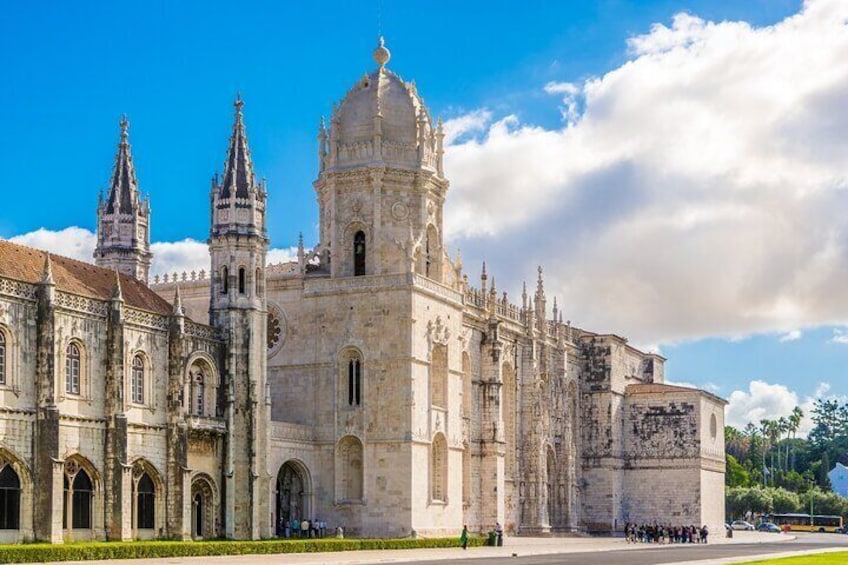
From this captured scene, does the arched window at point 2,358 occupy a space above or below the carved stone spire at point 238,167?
below

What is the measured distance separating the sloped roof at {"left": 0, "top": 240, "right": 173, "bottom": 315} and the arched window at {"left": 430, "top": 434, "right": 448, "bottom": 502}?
18.2 meters

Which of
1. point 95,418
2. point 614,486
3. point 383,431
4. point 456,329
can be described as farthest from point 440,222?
point 614,486

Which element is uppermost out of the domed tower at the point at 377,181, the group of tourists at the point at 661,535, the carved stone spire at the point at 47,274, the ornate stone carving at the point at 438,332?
the domed tower at the point at 377,181

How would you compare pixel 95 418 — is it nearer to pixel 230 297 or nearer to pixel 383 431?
pixel 230 297

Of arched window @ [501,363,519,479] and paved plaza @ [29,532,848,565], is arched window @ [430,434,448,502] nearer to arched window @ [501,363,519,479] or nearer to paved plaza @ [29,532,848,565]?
paved plaza @ [29,532,848,565]

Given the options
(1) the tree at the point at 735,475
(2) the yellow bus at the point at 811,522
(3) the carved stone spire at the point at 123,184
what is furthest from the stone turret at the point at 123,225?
(1) the tree at the point at 735,475

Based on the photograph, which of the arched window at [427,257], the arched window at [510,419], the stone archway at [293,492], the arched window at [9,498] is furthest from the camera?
the arched window at [510,419]

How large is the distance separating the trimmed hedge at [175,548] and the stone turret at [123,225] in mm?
18029

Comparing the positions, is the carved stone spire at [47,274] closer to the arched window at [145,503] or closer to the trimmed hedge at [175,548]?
the arched window at [145,503]

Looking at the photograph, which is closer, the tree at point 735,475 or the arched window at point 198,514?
the arched window at point 198,514

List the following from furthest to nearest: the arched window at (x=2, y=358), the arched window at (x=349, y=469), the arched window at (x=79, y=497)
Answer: the arched window at (x=349, y=469) < the arched window at (x=79, y=497) < the arched window at (x=2, y=358)

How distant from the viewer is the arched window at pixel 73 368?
5491cm

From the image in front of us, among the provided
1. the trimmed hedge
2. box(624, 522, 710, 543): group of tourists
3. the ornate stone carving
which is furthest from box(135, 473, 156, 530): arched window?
box(624, 522, 710, 543): group of tourists

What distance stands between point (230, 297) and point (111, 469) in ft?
35.7
